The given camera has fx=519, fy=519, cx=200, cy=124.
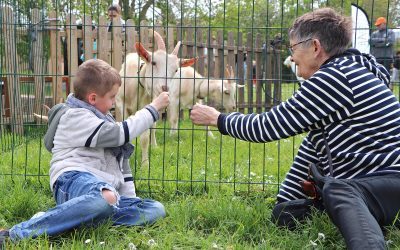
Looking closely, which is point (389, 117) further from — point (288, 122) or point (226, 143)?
point (226, 143)

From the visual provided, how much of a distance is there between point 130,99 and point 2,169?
2044 mm

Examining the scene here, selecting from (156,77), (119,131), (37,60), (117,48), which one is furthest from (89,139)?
(117,48)

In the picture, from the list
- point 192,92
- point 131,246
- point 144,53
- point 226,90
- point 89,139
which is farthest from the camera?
point 226,90

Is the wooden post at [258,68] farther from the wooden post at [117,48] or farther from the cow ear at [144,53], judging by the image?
the cow ear at [144,53]

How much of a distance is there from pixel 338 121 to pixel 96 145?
Result: 158cm

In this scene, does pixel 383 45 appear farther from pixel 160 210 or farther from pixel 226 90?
pixel 226 90

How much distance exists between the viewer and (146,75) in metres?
6.10

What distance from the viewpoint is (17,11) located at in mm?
5613

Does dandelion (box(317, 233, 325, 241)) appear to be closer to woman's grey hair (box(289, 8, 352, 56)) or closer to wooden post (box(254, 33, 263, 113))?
woman's grey hair (box(289, 8, 352, 56))

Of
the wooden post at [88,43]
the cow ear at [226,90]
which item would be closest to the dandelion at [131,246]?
the wooden post at [88,43]

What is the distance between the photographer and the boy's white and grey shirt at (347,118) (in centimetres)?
310

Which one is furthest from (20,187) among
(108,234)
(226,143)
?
(226,143)

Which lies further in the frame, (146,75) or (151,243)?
(146,75)

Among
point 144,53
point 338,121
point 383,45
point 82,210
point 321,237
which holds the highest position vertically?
point 383,45
